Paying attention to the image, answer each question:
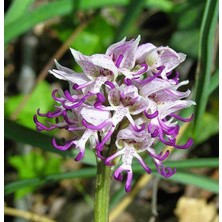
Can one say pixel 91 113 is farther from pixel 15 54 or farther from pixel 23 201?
pixel 15 54

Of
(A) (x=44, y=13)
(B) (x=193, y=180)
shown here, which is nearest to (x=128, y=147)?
(B) (x=193, y=180)

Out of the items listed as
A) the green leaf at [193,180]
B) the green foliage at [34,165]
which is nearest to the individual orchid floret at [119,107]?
the green leaf at [193,180]

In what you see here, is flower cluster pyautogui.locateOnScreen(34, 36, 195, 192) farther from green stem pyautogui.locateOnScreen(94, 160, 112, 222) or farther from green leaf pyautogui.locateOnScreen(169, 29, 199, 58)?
green leaf pyautogui.locateOnScreen(169, 29, 199, 58)

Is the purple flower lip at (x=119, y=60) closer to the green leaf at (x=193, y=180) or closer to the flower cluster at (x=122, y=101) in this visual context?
the flower cluster at (x=122, y=101)

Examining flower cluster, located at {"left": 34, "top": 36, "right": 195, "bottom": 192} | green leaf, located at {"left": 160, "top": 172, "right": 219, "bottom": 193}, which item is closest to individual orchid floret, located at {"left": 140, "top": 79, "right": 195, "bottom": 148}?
flower cluster, located at {"left": 34, "top": 36, "right": 195, "bottom": 192}
